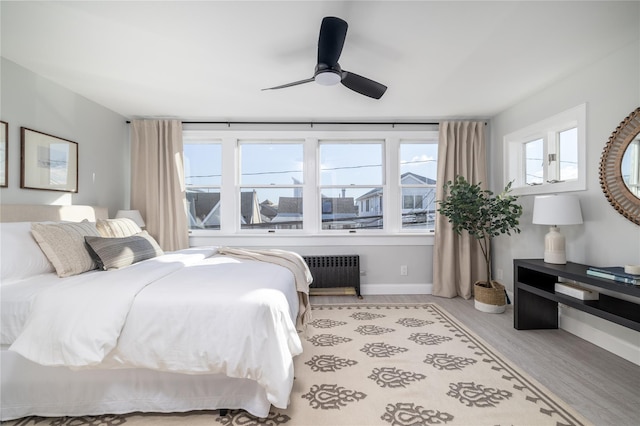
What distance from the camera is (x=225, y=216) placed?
4227mm

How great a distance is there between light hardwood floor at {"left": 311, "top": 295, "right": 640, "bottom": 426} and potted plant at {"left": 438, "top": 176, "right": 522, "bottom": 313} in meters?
0.19

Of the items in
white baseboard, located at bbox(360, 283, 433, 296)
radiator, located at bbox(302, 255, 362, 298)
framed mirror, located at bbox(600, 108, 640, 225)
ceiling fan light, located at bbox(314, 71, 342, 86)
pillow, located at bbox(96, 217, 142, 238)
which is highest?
ceiling fan light, located at bbox(314, 71, 342, 86)

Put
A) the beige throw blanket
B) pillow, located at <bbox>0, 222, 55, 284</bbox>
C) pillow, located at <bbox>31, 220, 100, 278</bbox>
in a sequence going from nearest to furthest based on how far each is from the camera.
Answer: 1. pillow, located at <bbox>0, 222, 55, 284</bbox>
2. pillow, located at <bbox>31, 220, 100, 278</bbox>
3. the beige throw blanket

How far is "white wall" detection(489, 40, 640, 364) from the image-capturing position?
7.79 ft

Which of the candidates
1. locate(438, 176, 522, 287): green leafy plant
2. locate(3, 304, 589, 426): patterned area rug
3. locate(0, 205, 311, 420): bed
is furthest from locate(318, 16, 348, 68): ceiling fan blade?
locate(438, 176, 522, 287): green leafy plant

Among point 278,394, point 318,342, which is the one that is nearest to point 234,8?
point 278,394

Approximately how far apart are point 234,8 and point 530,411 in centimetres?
296

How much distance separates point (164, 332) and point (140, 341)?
13 cm

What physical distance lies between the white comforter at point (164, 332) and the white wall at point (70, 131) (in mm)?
1657

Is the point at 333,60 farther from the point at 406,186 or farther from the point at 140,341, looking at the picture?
the point at 406,186

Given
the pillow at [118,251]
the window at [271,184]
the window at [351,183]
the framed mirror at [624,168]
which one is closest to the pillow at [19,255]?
the pillow at [118,251]

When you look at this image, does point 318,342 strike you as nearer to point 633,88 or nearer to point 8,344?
point 8,344

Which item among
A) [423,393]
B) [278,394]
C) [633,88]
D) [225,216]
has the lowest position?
[423,393]

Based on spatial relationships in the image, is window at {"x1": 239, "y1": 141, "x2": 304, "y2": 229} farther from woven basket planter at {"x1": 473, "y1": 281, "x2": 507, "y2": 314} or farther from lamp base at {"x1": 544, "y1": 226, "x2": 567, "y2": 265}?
lamp base at {"x1": 544, "y1": 226, "x2": 567, "y2": 265}
